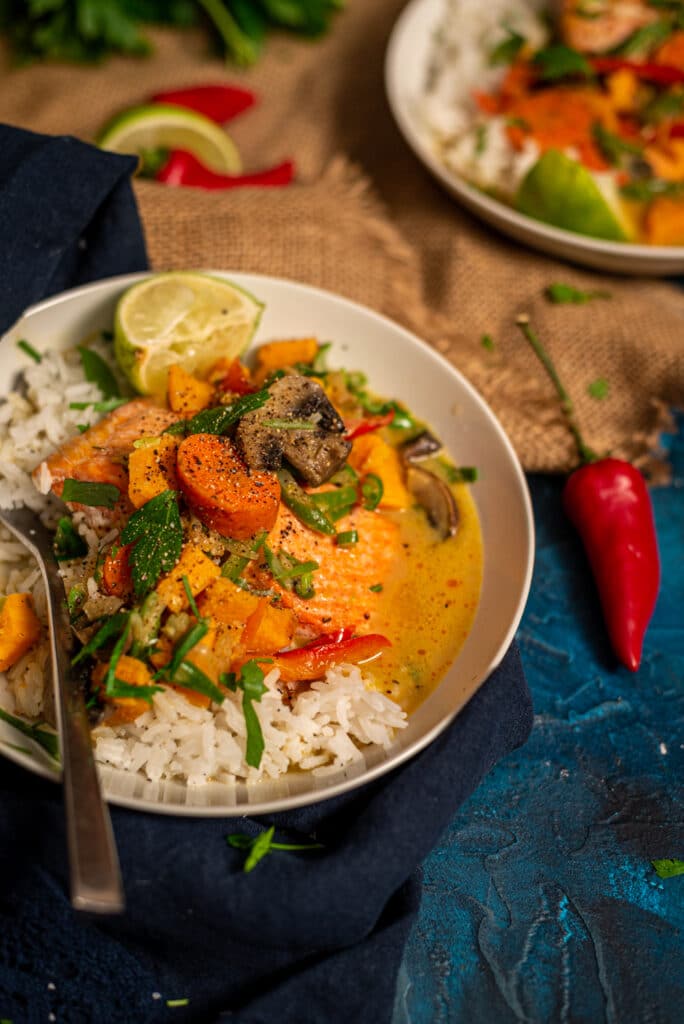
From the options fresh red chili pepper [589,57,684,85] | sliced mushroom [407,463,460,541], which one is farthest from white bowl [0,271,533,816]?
fresh red chili pepper [589,57,684,85]

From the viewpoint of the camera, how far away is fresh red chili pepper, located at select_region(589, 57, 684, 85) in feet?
17.9

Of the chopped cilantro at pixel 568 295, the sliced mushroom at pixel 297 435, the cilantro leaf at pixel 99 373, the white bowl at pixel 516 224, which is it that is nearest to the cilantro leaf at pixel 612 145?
the white bowl at pixel 516 224

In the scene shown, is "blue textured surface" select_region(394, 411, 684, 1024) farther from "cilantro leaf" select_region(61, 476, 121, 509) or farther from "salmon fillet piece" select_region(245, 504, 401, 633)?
"cilantro leaf" select_region(61, 476, 121, 509)

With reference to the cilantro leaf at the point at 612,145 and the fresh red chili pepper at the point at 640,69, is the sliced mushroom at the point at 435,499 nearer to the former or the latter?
the cilantro leaf at the point at 612,145

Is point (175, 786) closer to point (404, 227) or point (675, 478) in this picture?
point (675, 478)

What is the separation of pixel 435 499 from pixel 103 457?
1298 mm

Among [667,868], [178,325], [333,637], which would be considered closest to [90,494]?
[178,325]

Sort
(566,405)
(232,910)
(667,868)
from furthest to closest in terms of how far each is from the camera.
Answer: (566,405)
(667,868)
(232,910)

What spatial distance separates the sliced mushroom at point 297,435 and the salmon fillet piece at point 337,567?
19cm

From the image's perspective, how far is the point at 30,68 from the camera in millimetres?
5586

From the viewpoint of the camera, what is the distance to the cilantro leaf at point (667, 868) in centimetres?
308

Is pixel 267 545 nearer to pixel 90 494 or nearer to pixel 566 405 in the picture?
pixel 90 494

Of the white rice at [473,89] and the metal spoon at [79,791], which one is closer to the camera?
the metal spoon at [79,791]

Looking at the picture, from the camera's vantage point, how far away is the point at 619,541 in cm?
381
